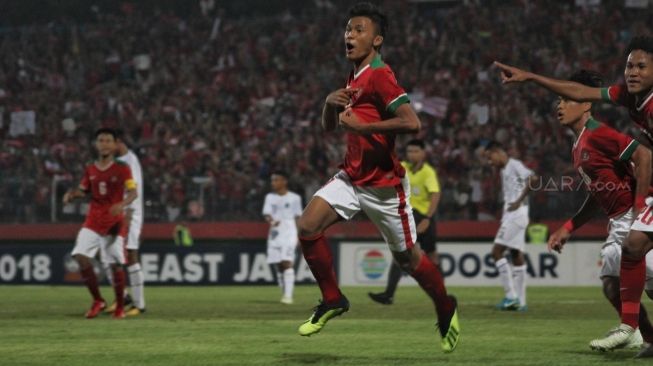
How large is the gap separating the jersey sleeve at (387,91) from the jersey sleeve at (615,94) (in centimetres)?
146

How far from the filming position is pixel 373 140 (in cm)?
827

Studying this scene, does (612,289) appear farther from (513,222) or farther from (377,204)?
(513,222)

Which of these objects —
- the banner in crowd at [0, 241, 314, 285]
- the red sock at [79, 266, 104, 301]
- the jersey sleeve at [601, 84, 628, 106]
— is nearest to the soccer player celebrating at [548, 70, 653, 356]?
the jersey sleeve at [601, 84, 628, 106]

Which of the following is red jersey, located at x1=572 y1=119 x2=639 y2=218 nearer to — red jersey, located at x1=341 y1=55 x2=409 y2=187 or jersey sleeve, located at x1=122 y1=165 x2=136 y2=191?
red jersey, located at x1=341 y1=55 x2=409 y2=187

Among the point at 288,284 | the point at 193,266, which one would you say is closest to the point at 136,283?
the point at 288,284

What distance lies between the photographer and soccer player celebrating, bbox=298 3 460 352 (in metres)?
8.18

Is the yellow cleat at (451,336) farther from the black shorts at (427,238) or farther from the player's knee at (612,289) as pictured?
the black shorts at (427,238)

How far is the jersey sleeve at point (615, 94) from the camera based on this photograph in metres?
7.62

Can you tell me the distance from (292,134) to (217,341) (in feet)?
73.6

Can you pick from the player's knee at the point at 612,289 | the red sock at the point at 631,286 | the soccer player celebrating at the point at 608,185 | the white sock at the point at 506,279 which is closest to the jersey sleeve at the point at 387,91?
the soccer player celebrating at the point at 608,185

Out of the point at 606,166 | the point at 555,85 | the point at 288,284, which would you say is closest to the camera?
the point at 555,85

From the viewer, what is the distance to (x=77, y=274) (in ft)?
86.3

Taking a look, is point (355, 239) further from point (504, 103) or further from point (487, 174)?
point (504, 103)

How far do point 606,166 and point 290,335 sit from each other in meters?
3.79
